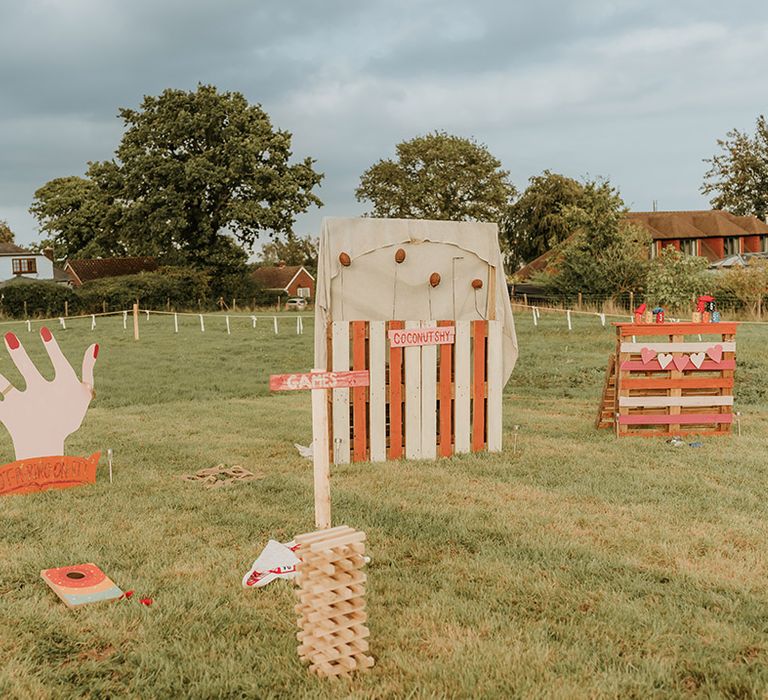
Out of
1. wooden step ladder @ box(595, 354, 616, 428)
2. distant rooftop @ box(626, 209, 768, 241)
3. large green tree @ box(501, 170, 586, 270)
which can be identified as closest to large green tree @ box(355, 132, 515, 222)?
large green tree @ box(501, 170, 586, 270)

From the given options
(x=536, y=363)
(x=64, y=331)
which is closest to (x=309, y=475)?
(x=536, y=363)

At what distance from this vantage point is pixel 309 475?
287 inches

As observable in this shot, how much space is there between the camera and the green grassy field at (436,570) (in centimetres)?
352

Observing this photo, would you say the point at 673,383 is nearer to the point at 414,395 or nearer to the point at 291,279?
the point at 414,395

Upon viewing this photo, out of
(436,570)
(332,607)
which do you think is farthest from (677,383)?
(332,607)

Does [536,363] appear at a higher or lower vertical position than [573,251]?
lower

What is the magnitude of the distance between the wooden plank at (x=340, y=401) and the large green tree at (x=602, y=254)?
92.3 feet

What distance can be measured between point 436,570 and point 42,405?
4.17m

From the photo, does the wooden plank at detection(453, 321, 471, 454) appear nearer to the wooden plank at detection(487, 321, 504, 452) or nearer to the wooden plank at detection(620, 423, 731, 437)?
the wooden plank at detection(487, 321, 504, 452)

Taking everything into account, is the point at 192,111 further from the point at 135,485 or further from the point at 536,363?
the point at 135,485

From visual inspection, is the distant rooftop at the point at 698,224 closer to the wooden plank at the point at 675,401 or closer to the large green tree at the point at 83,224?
the large green tree at the point at 83,224

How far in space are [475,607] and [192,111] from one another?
43.2m

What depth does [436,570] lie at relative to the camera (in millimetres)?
4750

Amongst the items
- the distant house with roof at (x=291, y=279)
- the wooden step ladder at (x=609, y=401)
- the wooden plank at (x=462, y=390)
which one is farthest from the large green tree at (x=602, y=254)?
the distant house with roof at (x=291, y=279)
